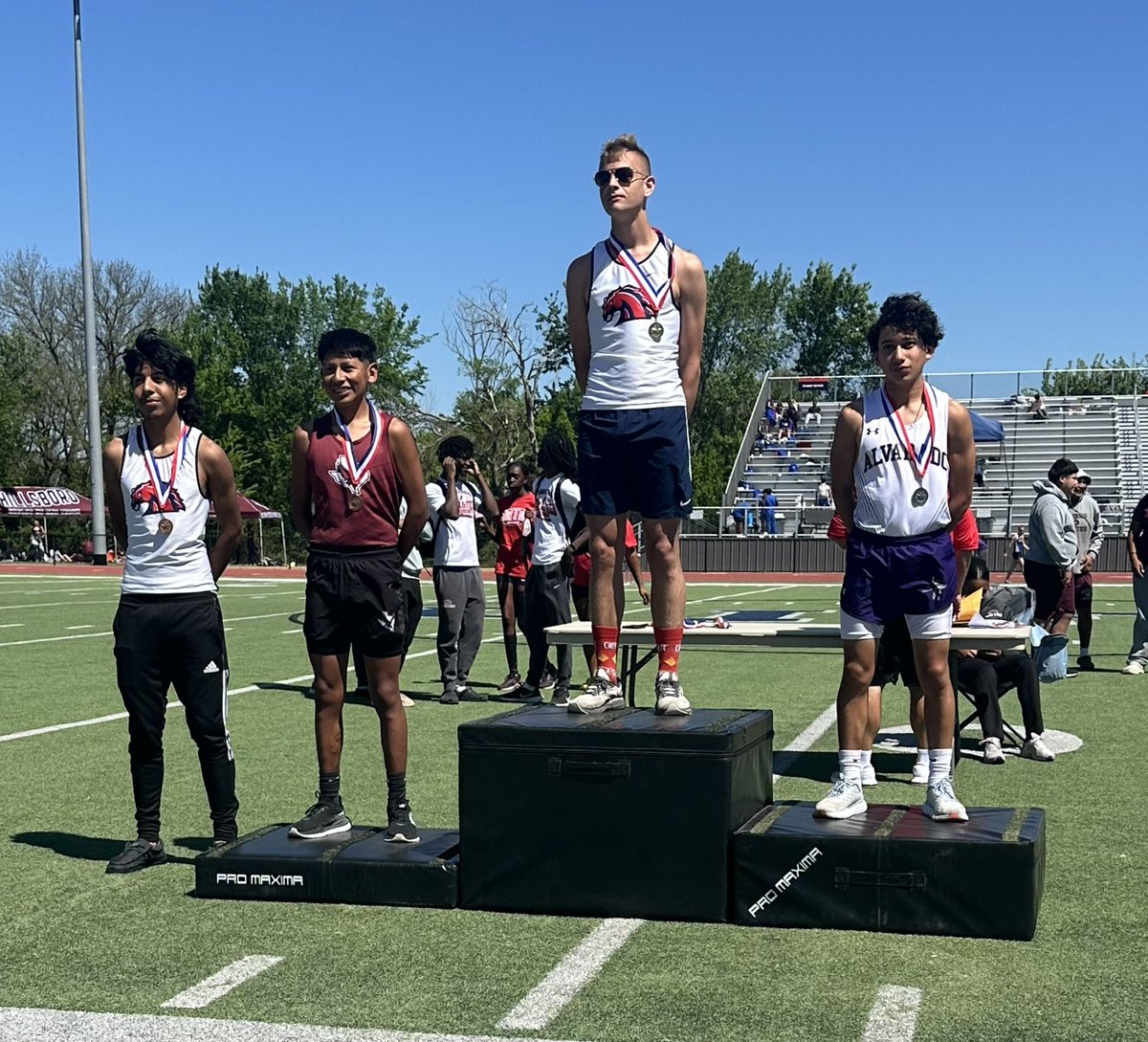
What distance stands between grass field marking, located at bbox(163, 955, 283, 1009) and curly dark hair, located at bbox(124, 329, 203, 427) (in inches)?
97.9

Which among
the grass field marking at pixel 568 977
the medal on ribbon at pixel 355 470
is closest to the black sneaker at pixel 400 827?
the grass field marking at pixel 568 977

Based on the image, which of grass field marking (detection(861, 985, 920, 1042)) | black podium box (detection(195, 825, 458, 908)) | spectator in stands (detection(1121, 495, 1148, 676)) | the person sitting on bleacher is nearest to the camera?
grass field marking (detection(861, 985, 920, 1042))

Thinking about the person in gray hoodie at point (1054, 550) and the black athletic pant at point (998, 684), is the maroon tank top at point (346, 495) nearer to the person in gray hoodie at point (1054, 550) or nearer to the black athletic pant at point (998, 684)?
the black athletic pant at point (998, 684)

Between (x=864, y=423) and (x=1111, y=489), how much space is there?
139ft

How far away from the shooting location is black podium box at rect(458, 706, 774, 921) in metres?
5.31

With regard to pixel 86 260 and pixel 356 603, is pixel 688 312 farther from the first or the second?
pixel 86 260

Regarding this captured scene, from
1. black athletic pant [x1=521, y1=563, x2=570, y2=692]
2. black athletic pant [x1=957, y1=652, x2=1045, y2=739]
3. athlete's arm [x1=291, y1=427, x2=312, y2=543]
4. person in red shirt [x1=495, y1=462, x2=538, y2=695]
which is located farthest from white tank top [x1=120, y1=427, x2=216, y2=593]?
person in red shirt [x1=495, y1=462, x2=538, y2=695]

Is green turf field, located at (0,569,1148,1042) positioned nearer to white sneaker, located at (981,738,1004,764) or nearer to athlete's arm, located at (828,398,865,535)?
white sneaker, located at (981,738,1004,764)

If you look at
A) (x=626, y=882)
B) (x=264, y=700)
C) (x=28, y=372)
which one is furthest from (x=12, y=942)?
(x=28, y=372)

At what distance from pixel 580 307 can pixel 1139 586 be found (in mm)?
9825

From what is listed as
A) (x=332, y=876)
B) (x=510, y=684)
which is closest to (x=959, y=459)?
(x=332, y=876)

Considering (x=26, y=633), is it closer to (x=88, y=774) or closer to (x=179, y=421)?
(x=88, y=774)

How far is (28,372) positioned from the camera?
74125 mm

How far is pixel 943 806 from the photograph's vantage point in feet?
18.3
